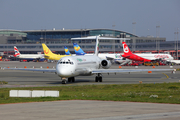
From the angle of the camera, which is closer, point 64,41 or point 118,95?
point 118,95

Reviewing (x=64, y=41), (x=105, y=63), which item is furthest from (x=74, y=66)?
(x=64, y=41)

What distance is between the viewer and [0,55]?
16788cm

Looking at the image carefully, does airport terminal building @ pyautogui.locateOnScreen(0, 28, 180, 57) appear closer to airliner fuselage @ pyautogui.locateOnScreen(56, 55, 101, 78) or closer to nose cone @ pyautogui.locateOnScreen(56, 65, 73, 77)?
airliner fuselage @ pyautogui.locateOnScreen(56, 55, 101, 78)

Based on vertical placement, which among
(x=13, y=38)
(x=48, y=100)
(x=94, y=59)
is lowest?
(x=48, y=100)

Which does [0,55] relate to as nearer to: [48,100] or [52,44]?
[52,44]

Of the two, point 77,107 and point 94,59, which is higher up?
point 94,59

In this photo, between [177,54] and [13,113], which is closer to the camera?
[13,113]

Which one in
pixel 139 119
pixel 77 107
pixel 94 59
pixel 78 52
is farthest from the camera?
pixel 78 52

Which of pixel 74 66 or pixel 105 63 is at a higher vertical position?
pixel 105 63

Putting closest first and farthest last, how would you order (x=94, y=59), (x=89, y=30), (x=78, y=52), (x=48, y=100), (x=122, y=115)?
(x=122, y=115)
(x=48, y=100)
(x=94, y=59)
(x=78, y=52)
(x=89, y=30)

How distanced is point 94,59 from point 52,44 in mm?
137406

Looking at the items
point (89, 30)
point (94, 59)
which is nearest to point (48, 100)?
point (94, 59)

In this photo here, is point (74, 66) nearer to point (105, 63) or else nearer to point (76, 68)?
point (76, 68)

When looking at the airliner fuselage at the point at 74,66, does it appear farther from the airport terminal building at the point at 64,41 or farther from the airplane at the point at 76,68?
the airport terminal building at the point at 64,41
